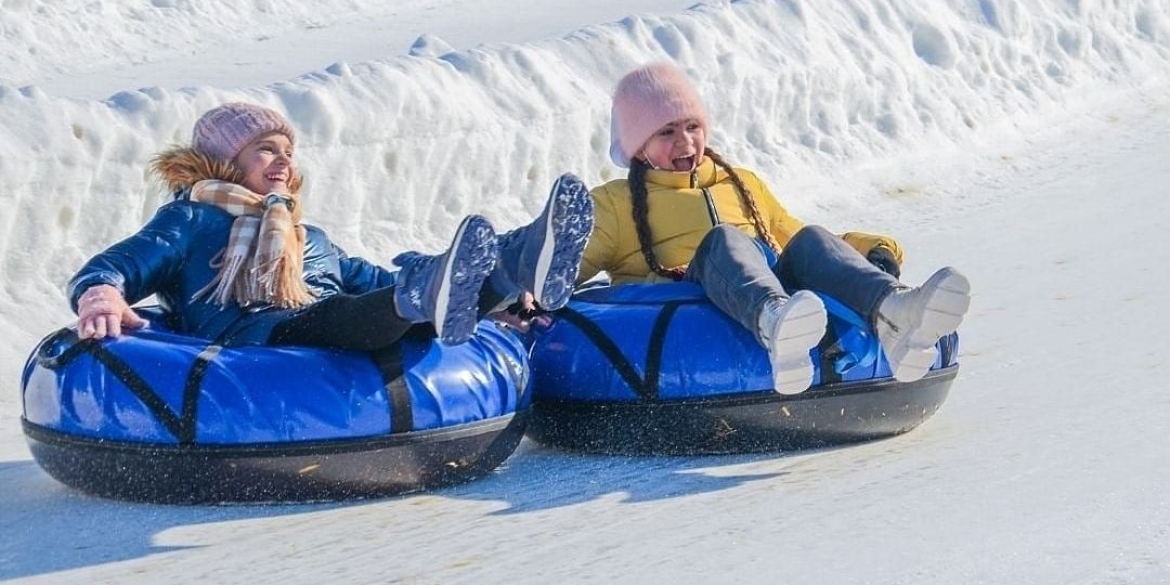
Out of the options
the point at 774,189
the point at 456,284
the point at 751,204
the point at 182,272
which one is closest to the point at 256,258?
the point at 182,272

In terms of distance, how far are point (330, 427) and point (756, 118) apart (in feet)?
16.5

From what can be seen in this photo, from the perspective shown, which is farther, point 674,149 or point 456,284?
point 674,149

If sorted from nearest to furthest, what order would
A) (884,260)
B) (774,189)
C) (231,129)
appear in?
1. (231,129)
2. (884,260)
3. (774,189)

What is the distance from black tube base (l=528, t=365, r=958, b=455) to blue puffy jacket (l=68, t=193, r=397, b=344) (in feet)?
2.65

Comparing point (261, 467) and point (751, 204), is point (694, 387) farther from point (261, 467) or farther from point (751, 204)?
point (261, 467)

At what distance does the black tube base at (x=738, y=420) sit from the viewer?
16.3ft

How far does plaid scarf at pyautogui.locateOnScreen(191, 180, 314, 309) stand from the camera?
4.91m

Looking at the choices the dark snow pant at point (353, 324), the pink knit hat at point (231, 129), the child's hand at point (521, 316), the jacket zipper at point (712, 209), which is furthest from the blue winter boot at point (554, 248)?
the jacket zipper at point (712, 209)

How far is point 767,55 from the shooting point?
954 cm

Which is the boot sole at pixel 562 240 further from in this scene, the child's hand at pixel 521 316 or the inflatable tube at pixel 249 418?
the child's hand at pixel 521 316

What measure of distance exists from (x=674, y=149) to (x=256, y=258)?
1.43 meters

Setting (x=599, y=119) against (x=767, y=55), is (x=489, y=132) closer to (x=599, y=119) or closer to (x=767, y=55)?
(x=599, y=119)

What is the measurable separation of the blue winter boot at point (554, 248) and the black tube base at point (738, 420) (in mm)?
523

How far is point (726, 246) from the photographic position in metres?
5.09
